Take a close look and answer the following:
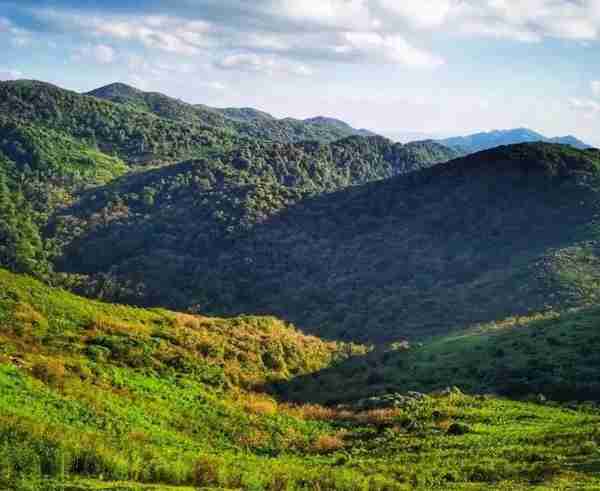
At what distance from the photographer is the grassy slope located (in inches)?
571

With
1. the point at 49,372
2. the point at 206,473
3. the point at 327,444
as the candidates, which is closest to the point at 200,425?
the point at 327,444

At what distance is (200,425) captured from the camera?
2148 centimetres

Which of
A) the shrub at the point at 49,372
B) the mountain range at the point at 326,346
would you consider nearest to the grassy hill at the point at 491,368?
the mountain range at the point at 326,346

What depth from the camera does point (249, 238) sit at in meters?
114

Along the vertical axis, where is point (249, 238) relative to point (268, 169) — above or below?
below

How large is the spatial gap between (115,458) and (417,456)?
34.1 feet

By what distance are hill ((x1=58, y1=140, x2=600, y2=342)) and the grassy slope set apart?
3533 centimetres

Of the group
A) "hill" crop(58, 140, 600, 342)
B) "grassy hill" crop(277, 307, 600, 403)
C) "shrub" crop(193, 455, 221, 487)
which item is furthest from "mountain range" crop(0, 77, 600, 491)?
"hill" crop(58, 140, 600, 342)

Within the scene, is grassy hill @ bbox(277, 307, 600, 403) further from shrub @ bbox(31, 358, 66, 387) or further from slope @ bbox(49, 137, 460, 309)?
slope @ bbox(49, 137, 460, 309)

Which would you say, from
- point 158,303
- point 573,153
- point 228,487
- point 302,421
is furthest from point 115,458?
point 573,153

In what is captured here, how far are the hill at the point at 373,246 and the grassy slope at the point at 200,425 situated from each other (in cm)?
3533

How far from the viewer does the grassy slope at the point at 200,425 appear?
1451 centimetres

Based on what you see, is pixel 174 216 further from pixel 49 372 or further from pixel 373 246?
pixel 49 372

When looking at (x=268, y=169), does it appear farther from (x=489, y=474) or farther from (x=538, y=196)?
(x=489, y=474)
